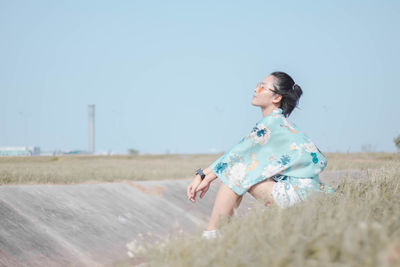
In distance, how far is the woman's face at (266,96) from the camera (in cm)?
409

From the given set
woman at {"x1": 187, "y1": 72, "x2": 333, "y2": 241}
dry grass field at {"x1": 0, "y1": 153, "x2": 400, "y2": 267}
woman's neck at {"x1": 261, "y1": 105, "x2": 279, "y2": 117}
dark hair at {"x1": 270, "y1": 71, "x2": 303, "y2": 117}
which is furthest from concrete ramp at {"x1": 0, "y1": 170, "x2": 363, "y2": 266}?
dry grass field at {"x1": 0, "y1": 153, "x2": 400, "y2": 267}

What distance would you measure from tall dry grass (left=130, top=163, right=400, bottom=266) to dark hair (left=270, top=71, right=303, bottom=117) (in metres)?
1.00

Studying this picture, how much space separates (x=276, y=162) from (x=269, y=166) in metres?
0.07

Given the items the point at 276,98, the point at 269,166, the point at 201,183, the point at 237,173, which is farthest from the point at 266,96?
the point at 201,183

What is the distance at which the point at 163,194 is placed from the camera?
31.9 ft

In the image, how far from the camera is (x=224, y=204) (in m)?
3.50

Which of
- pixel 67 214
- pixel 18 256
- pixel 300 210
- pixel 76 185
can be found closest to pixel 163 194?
Answer: pixel 76 185

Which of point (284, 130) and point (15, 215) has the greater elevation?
point (284, 130)

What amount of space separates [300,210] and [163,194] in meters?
6.89

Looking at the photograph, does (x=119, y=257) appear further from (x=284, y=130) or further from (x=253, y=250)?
(x=253, y=250)

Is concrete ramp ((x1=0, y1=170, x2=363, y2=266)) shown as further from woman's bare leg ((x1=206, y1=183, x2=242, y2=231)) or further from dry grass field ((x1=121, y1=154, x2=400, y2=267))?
dry grass field ((x1=121, y1=154, x2=400, y2=267))

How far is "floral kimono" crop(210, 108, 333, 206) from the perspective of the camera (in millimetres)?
3609

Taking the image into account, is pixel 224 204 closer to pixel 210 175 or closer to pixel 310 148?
pixel 210 175

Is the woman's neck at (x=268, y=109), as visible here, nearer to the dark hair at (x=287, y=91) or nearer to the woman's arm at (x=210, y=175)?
the dark hair at (x=287, y=91)
